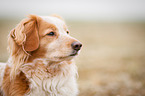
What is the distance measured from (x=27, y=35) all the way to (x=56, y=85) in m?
1.24

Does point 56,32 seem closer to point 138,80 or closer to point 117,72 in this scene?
point 138,80

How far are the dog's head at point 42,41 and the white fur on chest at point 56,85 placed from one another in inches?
17.1

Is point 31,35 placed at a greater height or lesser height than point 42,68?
greater

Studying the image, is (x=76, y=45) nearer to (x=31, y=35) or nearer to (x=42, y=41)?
(x=42, y=41)

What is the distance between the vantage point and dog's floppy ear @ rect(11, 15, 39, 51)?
10.5 ft

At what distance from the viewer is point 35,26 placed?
336 centimetres

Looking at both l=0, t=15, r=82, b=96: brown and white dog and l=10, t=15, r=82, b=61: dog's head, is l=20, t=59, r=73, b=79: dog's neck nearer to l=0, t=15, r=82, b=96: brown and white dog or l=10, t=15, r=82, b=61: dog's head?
l=0, t=15, r=82, b=96: brown and white dog

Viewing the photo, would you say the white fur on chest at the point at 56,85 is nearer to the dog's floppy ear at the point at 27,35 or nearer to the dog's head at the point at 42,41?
the dog's head at the point at 42,41

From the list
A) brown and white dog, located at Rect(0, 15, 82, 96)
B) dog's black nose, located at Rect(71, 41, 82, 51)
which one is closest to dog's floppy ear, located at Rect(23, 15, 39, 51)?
brown and white dog, located at Rect(0, 15, 82, 96)

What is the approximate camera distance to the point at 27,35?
3.30m

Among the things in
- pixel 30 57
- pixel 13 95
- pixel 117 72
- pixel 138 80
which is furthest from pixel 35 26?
pixel 117 72

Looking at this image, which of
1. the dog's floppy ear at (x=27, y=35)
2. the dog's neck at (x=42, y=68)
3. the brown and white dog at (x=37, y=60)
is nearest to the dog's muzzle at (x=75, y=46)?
the brown and white dog at (x=37, y=60)

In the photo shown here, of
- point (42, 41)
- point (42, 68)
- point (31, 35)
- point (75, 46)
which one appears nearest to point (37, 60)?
point (42, 68)

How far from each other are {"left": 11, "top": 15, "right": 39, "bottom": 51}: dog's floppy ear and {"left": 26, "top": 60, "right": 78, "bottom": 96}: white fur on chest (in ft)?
2.20
